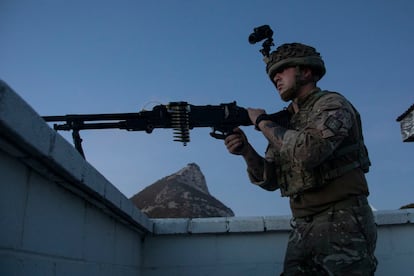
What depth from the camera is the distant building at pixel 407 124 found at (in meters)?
7.70

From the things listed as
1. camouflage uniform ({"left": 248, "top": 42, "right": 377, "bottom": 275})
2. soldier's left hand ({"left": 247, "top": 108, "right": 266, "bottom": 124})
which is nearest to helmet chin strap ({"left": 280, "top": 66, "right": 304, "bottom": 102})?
camouflage uniform ({"left": 248, "top": 42, "right": 377, "bottom": 275})

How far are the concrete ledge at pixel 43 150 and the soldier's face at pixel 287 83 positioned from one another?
1226 millimetres

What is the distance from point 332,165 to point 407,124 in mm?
6373

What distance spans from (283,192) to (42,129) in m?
1.56

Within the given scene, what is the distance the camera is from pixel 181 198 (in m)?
8.61

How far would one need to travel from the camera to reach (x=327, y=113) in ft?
A: 7.30

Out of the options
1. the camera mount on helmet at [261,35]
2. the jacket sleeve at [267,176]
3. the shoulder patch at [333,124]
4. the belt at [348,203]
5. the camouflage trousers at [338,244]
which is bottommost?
the camouflage trousers at [338,244]

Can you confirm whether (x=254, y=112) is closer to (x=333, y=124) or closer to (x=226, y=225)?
(x=333, y=124)

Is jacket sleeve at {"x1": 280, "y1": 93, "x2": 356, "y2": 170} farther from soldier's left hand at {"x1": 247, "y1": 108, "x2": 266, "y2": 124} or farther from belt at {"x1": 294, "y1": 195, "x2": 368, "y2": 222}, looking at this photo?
soldier's left hand at {"x1": 247, "y1": 108, "x2": 266, "y2": 124}

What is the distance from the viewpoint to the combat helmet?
2561mm

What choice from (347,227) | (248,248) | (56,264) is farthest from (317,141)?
(248,248)

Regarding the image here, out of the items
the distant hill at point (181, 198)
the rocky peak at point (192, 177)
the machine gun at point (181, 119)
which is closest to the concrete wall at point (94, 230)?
the machine gun at point (181, 119)

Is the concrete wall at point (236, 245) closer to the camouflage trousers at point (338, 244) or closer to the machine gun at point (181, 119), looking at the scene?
the machine gun at point (181, 119)

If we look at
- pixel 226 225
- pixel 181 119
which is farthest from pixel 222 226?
pixel 181 119
